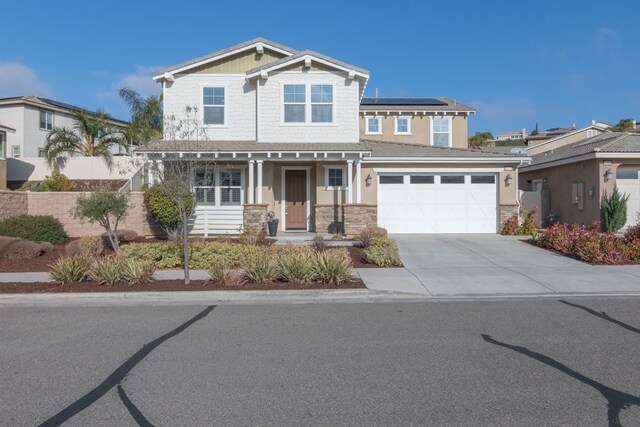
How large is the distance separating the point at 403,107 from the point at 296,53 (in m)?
7.75

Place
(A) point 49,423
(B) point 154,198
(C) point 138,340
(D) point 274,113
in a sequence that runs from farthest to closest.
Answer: (D) point 274,113 → (B) point 154,198 → (C) point 138,340 → (A) point 49,423

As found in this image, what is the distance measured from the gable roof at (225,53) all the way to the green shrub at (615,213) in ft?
44.1

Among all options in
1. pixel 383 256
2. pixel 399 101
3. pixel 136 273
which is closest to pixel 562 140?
A: pixel 399 101

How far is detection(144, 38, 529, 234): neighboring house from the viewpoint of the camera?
21.3 m

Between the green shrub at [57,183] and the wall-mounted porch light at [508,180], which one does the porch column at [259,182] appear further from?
the green shrub at [57,183]

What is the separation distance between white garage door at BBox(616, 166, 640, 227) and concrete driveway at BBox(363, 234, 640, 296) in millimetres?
6508

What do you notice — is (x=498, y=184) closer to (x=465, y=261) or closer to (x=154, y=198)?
(x=465, y=261)

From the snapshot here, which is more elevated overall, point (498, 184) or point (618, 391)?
point (498, 184)

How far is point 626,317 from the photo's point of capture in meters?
8.86

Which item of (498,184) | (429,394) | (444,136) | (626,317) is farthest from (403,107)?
(429,394)

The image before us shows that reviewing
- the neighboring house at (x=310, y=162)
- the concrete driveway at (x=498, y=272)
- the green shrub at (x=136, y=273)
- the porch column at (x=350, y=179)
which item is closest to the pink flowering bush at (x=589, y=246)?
the concrete driveway at (x=498, y=272)

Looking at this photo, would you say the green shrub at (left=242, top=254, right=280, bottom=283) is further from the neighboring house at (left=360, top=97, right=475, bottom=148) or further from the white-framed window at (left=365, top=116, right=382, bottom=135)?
the white-framed window at (left=365, top=116, right=382, bottom=135)

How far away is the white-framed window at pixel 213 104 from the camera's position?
72.2 feet

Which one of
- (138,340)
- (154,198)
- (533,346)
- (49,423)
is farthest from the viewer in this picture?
(154,198)
